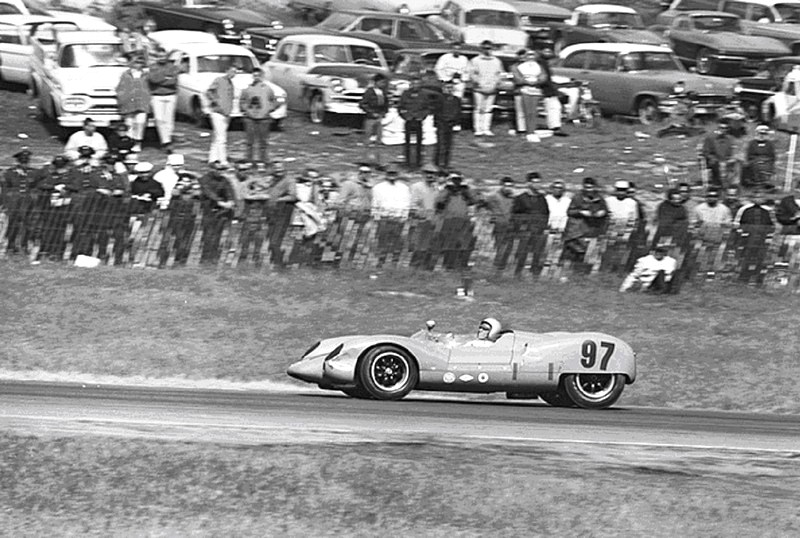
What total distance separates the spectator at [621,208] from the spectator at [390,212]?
2674 millimetres

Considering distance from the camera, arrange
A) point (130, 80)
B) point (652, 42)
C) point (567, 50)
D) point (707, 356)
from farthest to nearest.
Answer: point (652, 42)
point (567, 50)
point (130, 80)
point (707, 356)

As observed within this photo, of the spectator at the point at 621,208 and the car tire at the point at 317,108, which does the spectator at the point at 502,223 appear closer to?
the spectator at the point at 621,208

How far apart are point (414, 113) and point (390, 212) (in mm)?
4151

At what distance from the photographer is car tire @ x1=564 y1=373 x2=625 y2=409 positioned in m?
15.8

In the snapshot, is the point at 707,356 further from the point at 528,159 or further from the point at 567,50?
the point at 567,50

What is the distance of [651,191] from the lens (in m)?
26.7

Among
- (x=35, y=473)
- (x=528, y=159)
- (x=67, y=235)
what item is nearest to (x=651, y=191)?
(x=528, y=159)

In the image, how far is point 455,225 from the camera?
21.7 metres

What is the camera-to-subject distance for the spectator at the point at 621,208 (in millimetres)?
21734

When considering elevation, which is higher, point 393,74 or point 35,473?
point 393,74

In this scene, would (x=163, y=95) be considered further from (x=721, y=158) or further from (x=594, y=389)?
(x=594, y=389)

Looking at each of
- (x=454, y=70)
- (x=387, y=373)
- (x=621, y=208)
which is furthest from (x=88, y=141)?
(x=387, y=373)

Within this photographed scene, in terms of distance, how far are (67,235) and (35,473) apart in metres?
9.34

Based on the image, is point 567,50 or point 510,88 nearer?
point 510,88
